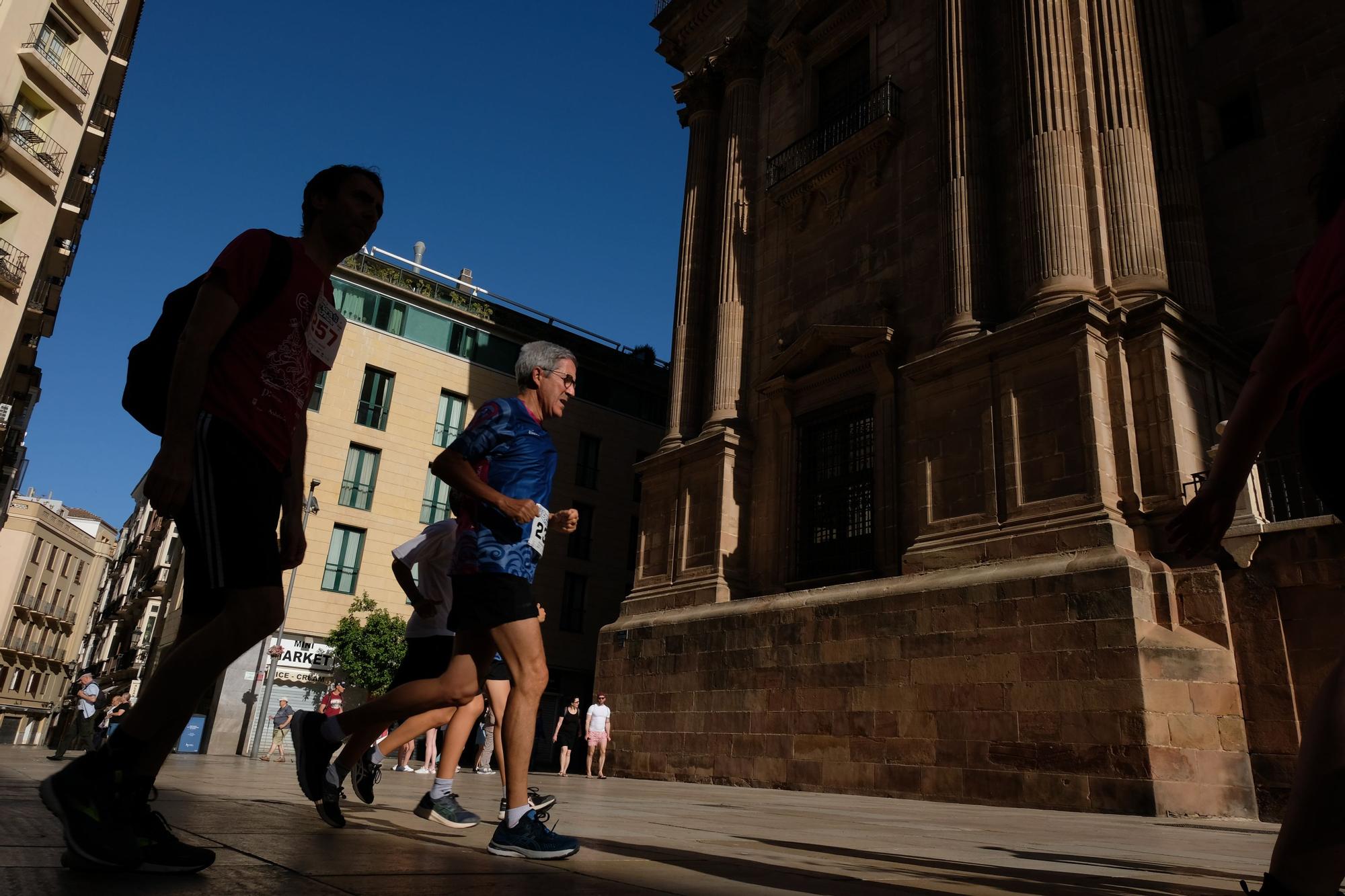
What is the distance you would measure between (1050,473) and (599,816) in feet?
26.7

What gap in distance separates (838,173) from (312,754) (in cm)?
1587

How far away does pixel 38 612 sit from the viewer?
64250mm

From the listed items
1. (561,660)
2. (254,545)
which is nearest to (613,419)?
(561,660)

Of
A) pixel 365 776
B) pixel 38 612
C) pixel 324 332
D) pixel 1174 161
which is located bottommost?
pixel 365 776

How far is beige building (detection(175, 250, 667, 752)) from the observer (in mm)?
27656

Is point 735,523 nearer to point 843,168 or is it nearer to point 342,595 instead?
point 843,168

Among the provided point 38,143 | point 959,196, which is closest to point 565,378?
point 959,196

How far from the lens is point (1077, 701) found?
9.71 m

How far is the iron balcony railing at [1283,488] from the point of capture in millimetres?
10656

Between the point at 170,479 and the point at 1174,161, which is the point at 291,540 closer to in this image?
the point at 170,479

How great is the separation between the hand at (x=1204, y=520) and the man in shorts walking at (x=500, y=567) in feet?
6.89

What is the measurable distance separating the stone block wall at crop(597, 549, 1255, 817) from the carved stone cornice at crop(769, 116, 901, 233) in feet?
26.3

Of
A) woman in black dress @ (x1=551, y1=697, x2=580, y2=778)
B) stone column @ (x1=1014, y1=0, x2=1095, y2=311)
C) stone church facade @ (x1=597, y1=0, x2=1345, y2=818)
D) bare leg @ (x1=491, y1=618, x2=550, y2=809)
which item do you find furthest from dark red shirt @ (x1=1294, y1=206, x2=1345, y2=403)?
woman in black dress @ (x1=551, y1=697, x2=580, y2=778)

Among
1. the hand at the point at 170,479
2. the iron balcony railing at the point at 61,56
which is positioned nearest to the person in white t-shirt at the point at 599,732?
the hand at the point at 170,479
